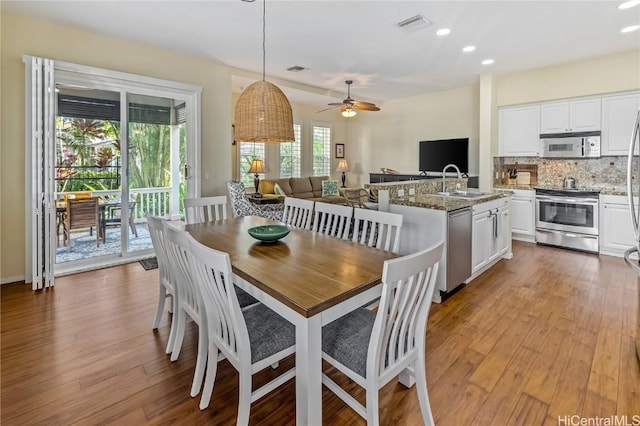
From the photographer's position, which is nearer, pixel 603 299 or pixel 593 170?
pixel 603 299

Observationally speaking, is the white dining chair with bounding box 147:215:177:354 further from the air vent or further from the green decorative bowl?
the air vent

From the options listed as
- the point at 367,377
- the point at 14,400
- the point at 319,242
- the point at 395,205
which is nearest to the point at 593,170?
the point at 395,205

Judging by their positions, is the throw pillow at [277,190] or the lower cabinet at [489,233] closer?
the lower cabinet at [489,233]

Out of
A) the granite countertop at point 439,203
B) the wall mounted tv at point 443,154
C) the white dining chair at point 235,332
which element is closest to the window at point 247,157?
the wall mounted tv at point 443,154

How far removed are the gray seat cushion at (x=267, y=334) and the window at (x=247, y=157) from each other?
19.0 ft

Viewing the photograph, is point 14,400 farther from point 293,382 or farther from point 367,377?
point 367,377

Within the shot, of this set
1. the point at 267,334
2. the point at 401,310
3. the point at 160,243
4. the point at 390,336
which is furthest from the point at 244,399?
the point at 160,243

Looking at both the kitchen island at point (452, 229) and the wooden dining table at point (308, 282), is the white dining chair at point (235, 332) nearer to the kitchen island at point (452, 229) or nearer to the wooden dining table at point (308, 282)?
the wooden dining table at point (308, 282)

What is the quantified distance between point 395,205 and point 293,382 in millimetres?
2097

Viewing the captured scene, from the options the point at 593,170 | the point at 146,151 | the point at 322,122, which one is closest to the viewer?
the point at 146,151

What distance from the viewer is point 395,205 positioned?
3479 mm

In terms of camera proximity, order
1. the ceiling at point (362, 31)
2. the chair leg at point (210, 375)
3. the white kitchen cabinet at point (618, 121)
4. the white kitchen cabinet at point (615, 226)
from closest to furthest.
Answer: the chair leg at point (210, 375) < the ceiling at point (362, 31) < the white kitchen cabinet at point (615, 226) < the white kitchen cabinet at point (618, 121)

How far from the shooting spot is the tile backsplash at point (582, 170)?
4907 millimetres

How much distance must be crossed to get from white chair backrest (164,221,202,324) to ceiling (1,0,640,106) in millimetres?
2454
